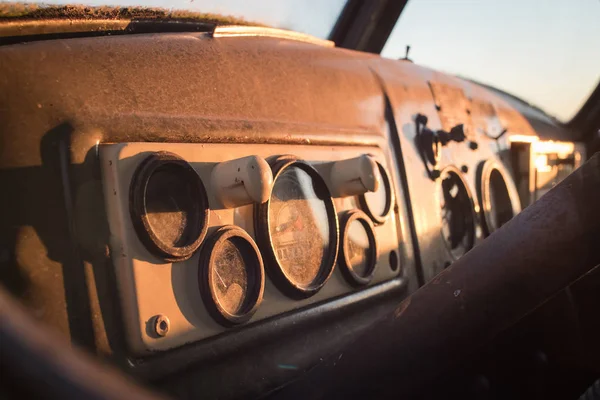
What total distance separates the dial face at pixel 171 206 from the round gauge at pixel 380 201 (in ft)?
1.45

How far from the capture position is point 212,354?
797mm

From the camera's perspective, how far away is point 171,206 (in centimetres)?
80

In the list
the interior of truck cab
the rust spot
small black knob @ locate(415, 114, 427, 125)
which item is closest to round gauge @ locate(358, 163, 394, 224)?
the interior of truck cab

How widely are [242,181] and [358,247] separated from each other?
42 centimetres

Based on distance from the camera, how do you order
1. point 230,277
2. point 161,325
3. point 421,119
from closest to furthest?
point 161,325, point 230,277, point 421,119

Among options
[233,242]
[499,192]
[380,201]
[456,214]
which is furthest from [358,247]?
[499,192]

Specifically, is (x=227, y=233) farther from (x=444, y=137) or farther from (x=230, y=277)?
(x=444, y=137)

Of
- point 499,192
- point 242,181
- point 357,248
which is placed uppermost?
point 242,181

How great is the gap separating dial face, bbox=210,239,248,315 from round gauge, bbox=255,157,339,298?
5 centimetres

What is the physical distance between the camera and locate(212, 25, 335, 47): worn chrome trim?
44.1 inches

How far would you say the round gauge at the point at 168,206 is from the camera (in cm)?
73

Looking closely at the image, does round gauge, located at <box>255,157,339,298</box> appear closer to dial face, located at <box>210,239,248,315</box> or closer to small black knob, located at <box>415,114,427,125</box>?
dial face, located at <box>210,239,248,315</box>

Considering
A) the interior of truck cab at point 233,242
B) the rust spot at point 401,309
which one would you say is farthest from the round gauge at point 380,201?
the rust spot at point 401,309

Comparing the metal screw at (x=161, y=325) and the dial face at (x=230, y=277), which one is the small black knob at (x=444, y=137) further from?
the metal screw at (x=161, y=325)
